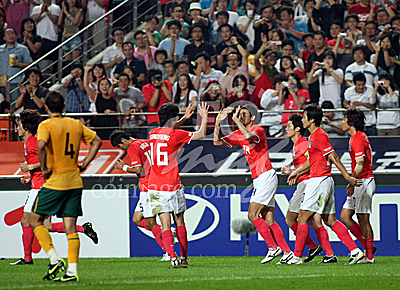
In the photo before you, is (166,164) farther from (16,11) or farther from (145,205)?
(16,11)

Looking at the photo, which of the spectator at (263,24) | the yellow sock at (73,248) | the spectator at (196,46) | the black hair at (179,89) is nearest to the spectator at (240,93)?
the black hair at (179,89)

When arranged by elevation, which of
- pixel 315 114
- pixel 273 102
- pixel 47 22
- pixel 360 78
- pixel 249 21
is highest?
pixel 47 22

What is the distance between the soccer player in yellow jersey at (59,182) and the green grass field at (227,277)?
1.13 feet

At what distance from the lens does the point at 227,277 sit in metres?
6.21

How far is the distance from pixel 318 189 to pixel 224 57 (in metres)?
7.05

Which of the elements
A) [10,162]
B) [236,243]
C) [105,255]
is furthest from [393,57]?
[10,162]

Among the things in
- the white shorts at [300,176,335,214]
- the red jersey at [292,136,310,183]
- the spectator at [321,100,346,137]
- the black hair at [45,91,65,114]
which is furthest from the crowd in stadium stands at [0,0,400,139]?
the black hair at [45,91,65,114]

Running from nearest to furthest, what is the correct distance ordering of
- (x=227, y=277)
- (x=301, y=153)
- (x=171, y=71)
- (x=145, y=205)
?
(x=227, y=277), (x=301, y=153), (x=145, y=205), (x=171, y=71)

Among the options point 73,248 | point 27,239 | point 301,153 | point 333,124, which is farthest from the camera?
point 333,124

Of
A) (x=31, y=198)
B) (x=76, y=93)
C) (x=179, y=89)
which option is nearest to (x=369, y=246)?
(x=31, y=198)

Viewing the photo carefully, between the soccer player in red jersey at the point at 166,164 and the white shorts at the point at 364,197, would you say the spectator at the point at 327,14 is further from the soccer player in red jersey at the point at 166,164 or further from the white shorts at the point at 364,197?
the soccer player in red jersey at the point at 166,164

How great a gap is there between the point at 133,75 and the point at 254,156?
6.19 m

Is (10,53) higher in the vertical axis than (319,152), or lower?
higher

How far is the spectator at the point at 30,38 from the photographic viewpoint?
1522 cm
